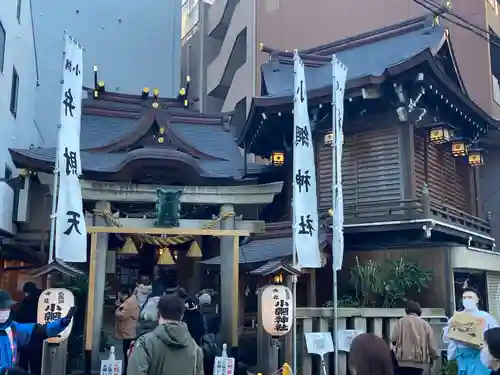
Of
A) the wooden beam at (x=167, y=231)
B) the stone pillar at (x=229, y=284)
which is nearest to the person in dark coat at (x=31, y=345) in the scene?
the wooden beam at (x=167, y=231)

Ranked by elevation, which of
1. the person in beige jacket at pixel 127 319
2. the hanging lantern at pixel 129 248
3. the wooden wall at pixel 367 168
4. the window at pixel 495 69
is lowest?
the person in beige jacket at pixel 127 319

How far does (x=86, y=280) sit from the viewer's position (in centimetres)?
1235

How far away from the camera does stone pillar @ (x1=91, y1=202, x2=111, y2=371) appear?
1083 centimetres

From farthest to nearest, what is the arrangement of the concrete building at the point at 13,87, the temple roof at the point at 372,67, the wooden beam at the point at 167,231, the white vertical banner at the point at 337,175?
the concrete building at the point at 13,87 → the temple roof at the point at 372,67 → the wooden beam at the point at 167,231 → the white vertical banner at the point at 337,175

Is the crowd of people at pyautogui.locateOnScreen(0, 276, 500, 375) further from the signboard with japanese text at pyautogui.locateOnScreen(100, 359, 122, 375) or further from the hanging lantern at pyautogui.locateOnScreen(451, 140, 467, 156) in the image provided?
the hanging lantern at pyautogui.locateOnScreen(451, 140, 467, 156)

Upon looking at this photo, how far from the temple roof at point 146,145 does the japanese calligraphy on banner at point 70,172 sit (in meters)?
2.65

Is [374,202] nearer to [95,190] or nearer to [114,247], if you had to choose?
[95,190]

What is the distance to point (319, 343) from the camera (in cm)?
926

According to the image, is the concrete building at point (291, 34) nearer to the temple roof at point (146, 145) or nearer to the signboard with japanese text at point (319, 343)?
the temple roof at point (146, 145)

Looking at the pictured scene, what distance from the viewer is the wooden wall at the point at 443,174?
14050 millimetres

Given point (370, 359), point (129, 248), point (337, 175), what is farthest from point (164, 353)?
point (129, 248)

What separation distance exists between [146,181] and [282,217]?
183 inches

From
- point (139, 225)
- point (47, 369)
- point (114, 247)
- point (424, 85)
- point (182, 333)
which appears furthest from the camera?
point (114, 247)

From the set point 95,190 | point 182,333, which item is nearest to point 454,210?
point 95,190
